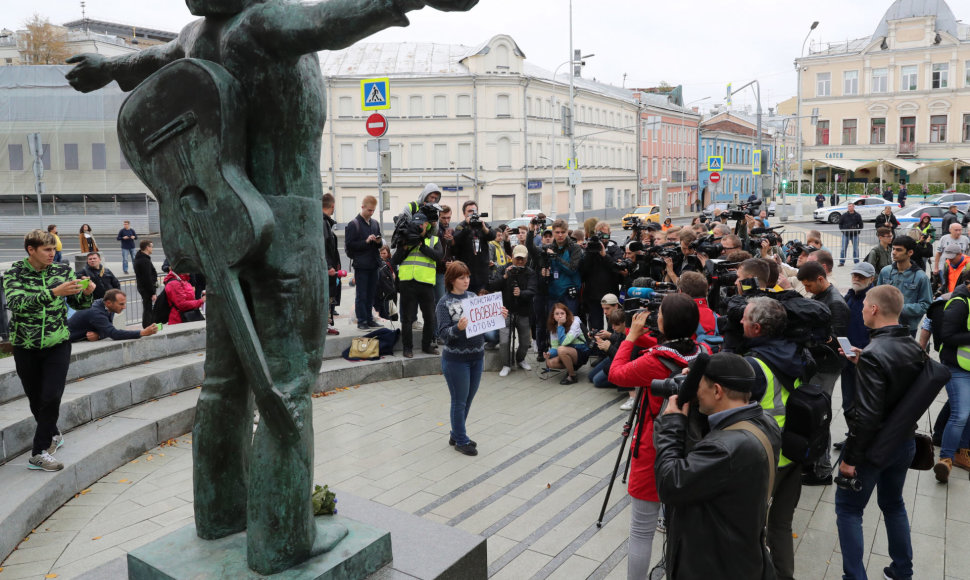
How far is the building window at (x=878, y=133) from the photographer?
57.6 meters

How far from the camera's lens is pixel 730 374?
3.16 meters

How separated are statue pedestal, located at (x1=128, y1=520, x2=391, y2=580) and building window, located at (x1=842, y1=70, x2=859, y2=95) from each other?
64.7 m

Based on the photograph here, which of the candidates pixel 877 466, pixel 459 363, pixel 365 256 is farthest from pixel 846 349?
pixel 365 256

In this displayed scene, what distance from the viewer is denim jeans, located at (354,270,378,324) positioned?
982 cm

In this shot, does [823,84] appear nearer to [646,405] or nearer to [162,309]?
[162,309]

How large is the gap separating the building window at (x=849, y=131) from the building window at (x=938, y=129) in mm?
5319

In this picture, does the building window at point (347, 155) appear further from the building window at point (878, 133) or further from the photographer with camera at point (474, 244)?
the building window at point (878, 133)

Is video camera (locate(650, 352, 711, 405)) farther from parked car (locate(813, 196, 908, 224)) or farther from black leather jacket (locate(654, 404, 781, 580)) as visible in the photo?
parked car (locate(813, 196, 908, 224))

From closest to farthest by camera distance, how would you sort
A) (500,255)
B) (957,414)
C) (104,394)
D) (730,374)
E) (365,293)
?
(730,374) < (957,414) < (104,394) < (365,293) < (500,255)

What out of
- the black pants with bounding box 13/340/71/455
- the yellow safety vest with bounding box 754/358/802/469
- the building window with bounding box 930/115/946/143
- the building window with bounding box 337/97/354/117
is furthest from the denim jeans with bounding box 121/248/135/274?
the building window with bounding box 930/115/946/143

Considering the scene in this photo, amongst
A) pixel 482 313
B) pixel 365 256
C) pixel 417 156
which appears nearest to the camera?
pixel 482 313

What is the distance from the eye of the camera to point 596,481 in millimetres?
6109

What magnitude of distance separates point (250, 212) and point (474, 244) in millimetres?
7329

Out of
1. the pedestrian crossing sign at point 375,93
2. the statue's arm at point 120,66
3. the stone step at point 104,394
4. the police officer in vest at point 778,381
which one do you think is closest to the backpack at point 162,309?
the stone step at point 104,394
